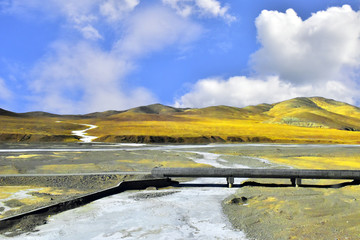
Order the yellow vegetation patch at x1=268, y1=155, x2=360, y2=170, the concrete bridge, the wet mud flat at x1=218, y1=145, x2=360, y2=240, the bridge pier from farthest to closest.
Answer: the yellow vegetation patch at x1=268, y1=155, x2=360, y2=170 < the bridge pier < the concrete bridge < the wet mud flat at x1=218, y1=145, x2=360, y2=240

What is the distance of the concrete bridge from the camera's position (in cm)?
1730

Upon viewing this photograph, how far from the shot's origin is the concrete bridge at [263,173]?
17297 mm

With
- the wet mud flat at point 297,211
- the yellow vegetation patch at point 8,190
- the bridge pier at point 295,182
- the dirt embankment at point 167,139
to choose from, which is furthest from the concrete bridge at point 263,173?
the dirt embankment at point 167,139

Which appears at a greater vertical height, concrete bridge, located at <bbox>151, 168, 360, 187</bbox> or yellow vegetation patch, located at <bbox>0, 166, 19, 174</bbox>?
yellow vegetation patch, located at <bbox>0, 166, 19, 174</bbox>

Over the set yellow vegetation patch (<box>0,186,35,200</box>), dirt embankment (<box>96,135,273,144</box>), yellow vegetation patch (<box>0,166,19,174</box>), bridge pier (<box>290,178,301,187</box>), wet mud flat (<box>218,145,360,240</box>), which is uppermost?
dirt embankment (<box>96,135,273,144</box>)

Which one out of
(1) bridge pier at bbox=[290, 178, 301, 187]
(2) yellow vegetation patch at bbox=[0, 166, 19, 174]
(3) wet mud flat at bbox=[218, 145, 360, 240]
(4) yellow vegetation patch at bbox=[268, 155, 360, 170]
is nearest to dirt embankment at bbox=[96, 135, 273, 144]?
(4) yellow vegetation patch at bbox=[268, 155, 360, 170]

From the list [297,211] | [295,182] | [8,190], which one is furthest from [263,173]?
[8,190]

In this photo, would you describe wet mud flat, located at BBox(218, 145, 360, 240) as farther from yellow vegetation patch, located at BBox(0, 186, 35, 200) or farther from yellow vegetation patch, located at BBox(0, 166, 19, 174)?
yellow vegetation patch, located at BBox(0, 166, 19, 174)

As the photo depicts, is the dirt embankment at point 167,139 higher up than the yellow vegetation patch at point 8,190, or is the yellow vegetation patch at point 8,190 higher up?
the dirt embankment at point 167,139

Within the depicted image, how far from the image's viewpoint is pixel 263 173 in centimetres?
1816

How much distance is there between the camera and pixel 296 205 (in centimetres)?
1250

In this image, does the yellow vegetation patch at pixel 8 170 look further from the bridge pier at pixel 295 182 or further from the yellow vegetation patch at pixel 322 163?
the yellow vegetation patch at pixel 322 163

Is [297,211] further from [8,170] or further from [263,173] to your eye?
[8,170]

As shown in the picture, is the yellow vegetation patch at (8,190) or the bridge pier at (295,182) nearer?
the yellow vegetation patch at (8,190)
